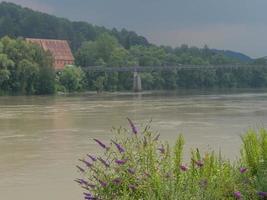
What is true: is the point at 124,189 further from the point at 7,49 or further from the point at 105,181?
the point at 7,49

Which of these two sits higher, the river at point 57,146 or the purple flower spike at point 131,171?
the purple flower spike at point 131,171

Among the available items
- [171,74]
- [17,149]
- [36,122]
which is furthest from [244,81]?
[17,149]

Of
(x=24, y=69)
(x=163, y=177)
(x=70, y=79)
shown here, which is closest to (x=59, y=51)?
(x=70, y=79)

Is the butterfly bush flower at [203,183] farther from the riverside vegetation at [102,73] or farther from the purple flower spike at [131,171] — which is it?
the riverside vegetation at [102,73]

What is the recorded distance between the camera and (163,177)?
4.76 m

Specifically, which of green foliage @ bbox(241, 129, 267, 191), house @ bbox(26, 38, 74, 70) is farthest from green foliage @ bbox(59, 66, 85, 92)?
green foliage @ bbox(241, 129, 267, 191)

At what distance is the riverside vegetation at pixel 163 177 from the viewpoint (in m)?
4.52

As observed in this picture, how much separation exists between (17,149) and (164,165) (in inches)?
649

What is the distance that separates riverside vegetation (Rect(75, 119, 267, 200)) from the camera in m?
4.52

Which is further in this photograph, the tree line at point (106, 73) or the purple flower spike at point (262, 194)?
the tree line at point (106, 73)

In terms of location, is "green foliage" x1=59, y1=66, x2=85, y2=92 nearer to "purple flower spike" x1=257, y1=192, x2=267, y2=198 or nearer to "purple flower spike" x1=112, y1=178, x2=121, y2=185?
"purple flower spike" x1=112, y1=178, x2=121, y2=185

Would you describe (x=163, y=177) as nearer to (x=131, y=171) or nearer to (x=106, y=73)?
(x=131, y=171)

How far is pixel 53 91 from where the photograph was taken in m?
102

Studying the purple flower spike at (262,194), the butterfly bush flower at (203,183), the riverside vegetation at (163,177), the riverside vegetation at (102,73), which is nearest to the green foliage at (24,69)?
the riverside vegetation at (102,73)
